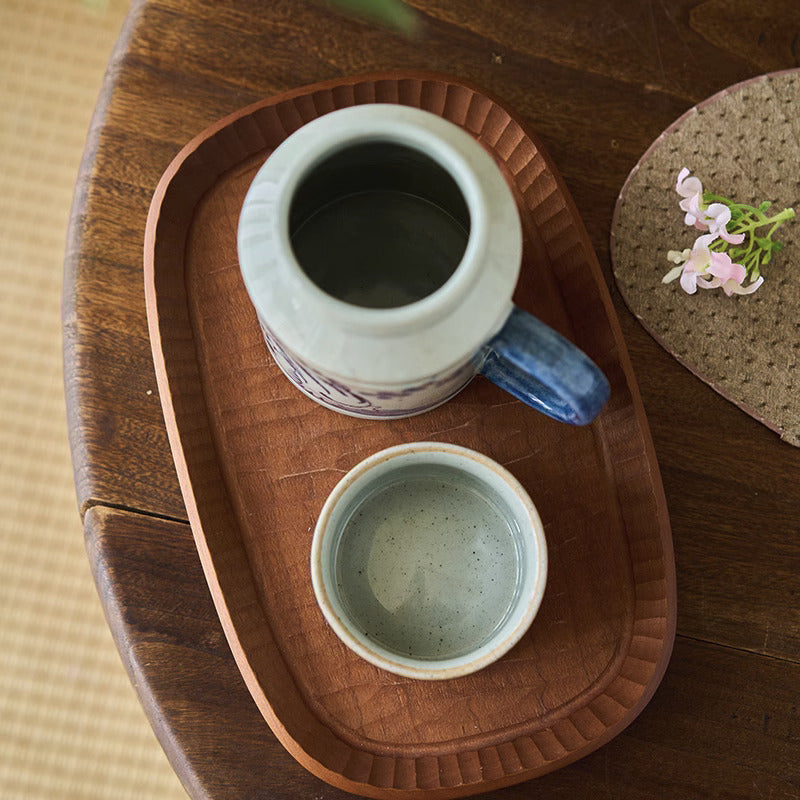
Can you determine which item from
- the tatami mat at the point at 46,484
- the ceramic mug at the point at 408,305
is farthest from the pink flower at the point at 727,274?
the tatami mat at the point at 46,484

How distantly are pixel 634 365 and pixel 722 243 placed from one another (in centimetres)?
10

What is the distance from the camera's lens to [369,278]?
0.49 meters

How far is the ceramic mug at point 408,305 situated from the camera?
391 mm

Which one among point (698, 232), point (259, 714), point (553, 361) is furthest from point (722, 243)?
point (259, 714)

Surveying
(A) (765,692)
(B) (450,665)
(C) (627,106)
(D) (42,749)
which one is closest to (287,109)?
(C) (627,106)

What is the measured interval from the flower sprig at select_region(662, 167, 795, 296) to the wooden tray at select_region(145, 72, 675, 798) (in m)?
0.08

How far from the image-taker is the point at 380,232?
48 centimetres

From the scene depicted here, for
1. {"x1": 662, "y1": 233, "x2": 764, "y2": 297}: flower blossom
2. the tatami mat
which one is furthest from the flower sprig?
the tatami mat

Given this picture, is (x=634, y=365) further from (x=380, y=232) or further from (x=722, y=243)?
(x=380, y=232)

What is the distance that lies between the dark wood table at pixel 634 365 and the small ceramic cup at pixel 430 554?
11 centimetres

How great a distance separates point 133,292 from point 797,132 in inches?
18.8

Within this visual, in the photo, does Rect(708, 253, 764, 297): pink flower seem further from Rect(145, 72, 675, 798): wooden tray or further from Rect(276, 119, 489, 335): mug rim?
Rect(276, 119, 489, 335): mug rim

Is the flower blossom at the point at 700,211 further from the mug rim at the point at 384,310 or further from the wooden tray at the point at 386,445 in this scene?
the mug rim at the point at 384,310

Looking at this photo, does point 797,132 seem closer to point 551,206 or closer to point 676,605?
point 551,206
